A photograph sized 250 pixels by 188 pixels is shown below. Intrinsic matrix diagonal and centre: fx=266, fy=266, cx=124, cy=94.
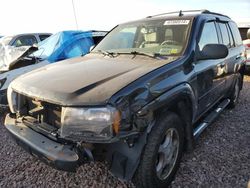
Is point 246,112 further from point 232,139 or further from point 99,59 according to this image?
point 99,59

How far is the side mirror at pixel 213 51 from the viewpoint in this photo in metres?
2.95

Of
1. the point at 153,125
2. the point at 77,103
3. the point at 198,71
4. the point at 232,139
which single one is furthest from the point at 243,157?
the point at 77,103

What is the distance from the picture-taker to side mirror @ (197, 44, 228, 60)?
2.95 m

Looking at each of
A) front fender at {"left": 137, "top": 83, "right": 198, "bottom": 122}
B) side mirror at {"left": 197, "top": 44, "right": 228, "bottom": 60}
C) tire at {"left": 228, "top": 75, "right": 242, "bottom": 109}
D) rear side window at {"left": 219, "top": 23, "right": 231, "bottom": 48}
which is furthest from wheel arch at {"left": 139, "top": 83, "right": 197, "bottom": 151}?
tire at {"left": 228, "top": 75, "right": 242, "bottom": 109}

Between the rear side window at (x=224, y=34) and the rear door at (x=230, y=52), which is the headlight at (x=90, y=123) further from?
the rear side window at (x=224, y=34)

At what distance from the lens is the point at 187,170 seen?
3025 millimetres

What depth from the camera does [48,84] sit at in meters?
2.49

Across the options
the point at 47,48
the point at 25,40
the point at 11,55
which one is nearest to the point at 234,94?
the point at 47,48

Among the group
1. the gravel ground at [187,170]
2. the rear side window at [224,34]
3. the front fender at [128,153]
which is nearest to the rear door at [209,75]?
the rear side window at [224,34]

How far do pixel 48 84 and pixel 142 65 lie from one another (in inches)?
37.9

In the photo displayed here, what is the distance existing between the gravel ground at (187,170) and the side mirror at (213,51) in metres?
1.24

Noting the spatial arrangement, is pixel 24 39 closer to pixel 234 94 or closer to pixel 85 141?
pixel 234 94

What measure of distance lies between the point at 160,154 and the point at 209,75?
4.58ft

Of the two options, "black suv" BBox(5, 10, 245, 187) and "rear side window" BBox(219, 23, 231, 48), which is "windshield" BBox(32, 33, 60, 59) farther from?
"rear side window" BBox(219, 23, 231, 48)
